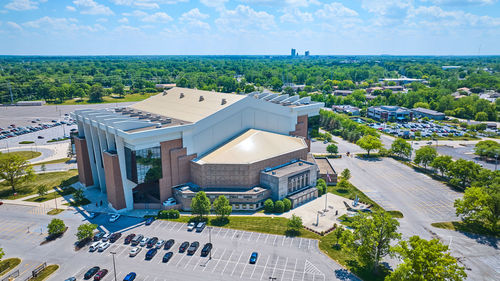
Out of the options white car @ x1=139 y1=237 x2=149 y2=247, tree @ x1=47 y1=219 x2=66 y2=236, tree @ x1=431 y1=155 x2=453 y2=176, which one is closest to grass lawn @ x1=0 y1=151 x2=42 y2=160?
tree @ x1=47 y1=219 x2=66 y2=236

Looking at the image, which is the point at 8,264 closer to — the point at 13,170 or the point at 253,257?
the point at 13,170

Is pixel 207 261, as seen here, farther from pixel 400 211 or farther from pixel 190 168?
pixel 400 211

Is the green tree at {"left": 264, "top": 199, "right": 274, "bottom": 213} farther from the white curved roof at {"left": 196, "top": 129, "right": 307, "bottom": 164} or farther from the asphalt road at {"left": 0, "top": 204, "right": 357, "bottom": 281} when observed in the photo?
the white curved roof at {"left": 196, "top": 129, "right": 307, "bottom": 164}

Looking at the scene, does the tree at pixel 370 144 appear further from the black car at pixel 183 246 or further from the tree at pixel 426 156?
the black car at pixel 183 246

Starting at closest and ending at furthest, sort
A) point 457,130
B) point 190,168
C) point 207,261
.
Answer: point 207,261, point 190,168, point 457,130

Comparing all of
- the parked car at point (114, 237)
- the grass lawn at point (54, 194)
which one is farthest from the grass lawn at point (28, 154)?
the parked car at point (114, 237)

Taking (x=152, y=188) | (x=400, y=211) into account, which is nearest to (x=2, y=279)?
(x=152, y=188)
